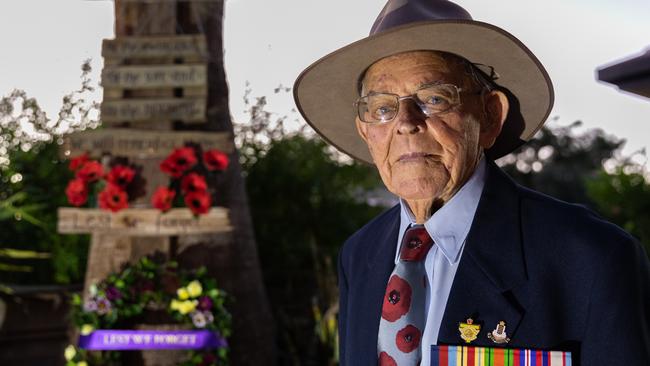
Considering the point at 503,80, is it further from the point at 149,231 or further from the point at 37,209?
the point at 37,209

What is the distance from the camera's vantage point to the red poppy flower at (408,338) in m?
1.78

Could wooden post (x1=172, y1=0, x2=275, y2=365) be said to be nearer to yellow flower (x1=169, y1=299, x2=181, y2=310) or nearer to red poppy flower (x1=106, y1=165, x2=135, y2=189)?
yellow flower (x1=169, y1=299, x2=181, y2=310)

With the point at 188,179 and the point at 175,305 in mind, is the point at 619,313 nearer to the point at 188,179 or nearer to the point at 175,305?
the point at 175,305

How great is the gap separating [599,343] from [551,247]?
0.84 feet

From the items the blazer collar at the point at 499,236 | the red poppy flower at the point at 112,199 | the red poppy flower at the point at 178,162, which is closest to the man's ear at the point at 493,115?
the blazer collar at the point at 499,236

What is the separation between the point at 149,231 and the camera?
6031mm

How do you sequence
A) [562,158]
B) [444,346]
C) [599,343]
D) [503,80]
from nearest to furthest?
[599,343]
[444,346]
[503,80]
[562,158]

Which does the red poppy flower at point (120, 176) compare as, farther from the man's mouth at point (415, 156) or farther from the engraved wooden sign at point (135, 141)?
the man's mouth at point (415, 156)

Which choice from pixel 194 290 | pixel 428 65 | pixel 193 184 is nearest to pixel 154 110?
pixel 193 184

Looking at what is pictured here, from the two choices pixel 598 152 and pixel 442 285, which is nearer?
pixel 442 285

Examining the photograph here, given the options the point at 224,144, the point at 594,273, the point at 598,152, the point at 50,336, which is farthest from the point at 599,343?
the point at 598,152

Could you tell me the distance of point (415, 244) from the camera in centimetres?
190

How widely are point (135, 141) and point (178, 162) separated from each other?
1.52 feet

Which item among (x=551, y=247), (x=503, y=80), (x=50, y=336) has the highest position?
(x=503, y=80)
